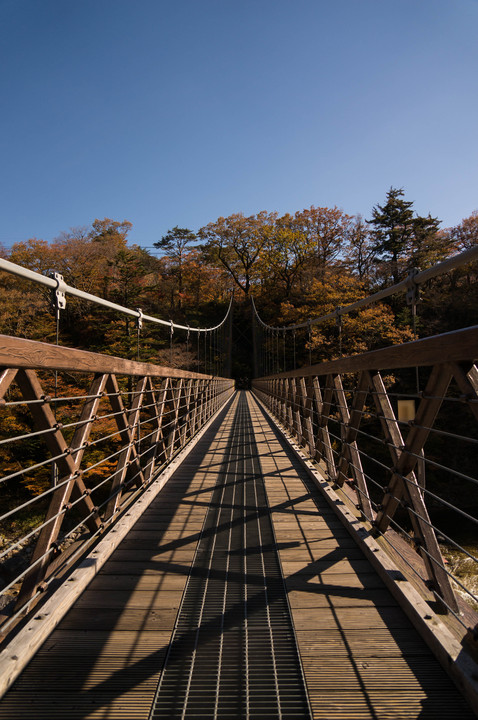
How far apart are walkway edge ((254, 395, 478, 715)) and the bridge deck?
0.03 meters

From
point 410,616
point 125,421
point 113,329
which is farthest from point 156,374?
point 113,329

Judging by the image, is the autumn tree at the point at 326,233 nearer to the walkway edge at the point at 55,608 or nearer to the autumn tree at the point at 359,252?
the autumn tree at the point at 359,252

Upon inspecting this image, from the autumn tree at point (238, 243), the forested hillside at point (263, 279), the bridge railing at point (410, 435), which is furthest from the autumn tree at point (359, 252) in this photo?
the bridge railing at point (410, 435)

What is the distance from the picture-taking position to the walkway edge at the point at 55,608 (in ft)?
3.57

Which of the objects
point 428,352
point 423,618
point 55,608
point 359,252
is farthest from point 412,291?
point 359,252

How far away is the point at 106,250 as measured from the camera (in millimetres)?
21062

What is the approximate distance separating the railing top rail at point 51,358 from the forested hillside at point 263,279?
24.2 feet

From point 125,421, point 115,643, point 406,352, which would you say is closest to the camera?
point 115,643

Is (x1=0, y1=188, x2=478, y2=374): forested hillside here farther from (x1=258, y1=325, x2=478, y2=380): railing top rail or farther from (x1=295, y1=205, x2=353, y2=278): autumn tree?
(x1=258, y1=325, x2=478, y2=380): railing top rail

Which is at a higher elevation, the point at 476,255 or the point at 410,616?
the point at 476,255

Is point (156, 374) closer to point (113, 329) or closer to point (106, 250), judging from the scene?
point (113, 329)

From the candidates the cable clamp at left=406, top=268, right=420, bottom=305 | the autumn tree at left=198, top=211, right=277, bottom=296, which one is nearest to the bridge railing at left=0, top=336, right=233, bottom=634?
the cable clamp at left=406, top=268, right=420, bottom=305

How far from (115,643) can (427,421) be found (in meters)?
1.21

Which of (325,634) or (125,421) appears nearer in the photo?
(325,634)
